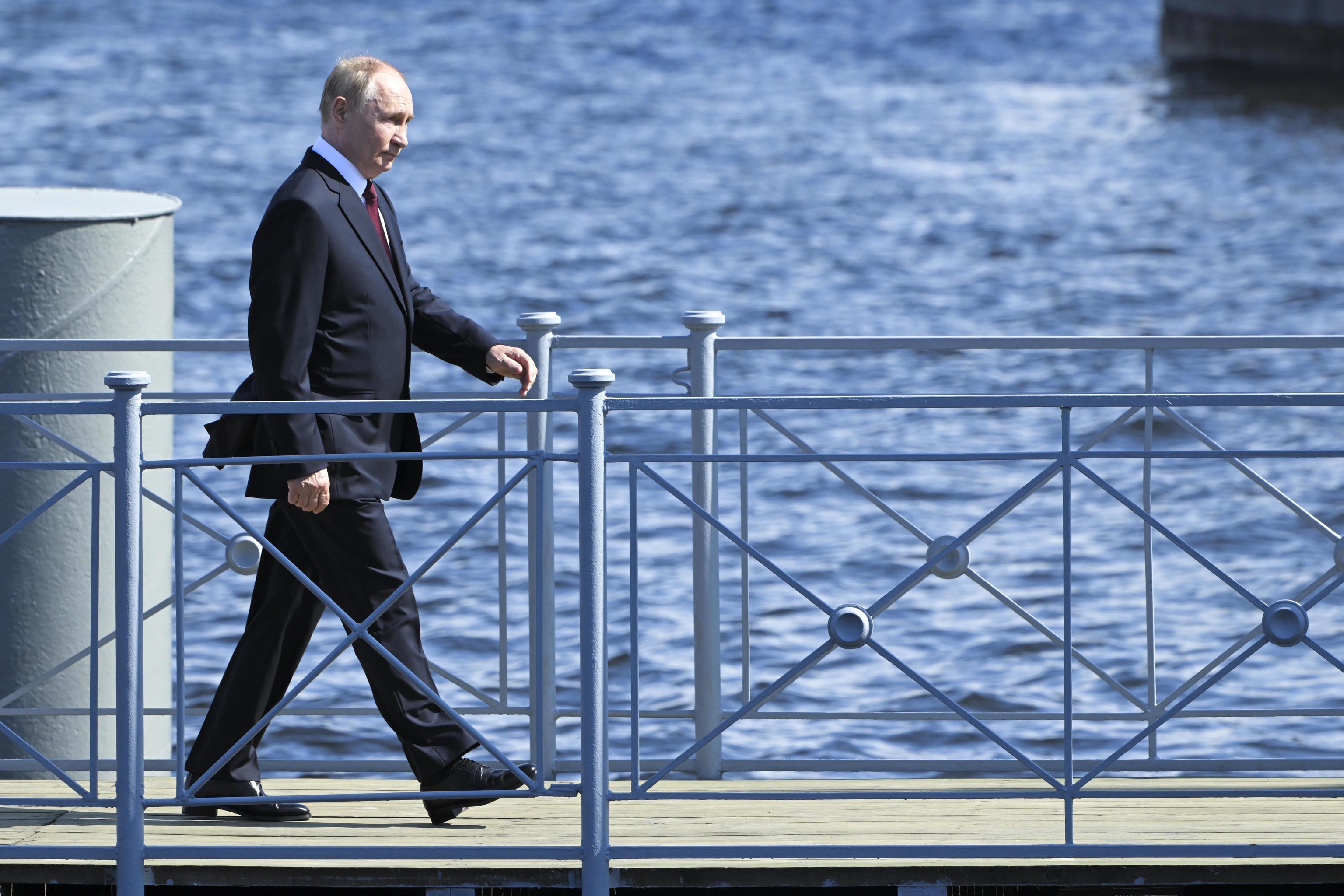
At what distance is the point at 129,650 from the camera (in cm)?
419

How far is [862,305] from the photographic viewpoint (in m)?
23.4

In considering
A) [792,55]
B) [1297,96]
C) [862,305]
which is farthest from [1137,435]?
[792,55]

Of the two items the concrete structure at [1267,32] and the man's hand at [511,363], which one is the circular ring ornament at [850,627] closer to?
the man's hand at [511,363]

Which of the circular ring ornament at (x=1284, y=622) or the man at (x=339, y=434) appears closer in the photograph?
the circular ring ornament at (x=1284, y=622)

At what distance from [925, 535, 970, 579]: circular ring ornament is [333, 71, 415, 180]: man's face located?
176cm

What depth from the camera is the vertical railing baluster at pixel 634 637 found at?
13.5 ft

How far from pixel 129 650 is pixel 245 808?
29.5 inches

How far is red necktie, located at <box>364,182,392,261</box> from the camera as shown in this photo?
15.0ft

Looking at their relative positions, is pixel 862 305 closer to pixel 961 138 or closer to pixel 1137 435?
pixel 1137 435

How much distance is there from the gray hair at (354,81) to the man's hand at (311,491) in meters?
0.88

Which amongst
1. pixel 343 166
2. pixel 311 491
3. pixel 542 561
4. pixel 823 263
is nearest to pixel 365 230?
pixel 343 166

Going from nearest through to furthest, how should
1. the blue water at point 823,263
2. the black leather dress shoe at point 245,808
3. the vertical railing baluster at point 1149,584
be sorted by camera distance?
the black leather dress shoe at point 245,808, the vertical railing baluster at point 1149,584, the blue water at point 823,263

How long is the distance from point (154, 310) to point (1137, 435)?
13791mm

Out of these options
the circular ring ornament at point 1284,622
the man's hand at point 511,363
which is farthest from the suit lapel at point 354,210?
the circular ring ornament at point 1284,622
